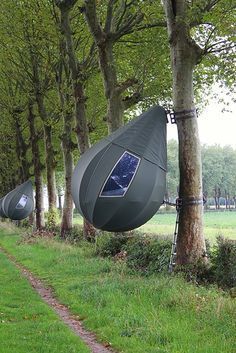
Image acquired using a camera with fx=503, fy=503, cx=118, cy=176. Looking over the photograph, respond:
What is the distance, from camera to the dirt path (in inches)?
325

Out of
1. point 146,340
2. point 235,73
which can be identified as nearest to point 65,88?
point 235,73

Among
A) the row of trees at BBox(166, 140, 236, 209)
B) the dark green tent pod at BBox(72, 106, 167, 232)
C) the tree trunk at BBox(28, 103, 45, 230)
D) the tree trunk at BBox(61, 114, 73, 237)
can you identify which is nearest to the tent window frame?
the tree trunk at BBox(28, 103, 45, 230)

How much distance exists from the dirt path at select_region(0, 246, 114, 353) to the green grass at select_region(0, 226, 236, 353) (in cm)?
16

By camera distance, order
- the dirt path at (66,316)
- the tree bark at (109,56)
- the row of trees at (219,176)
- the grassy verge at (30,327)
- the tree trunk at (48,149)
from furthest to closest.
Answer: the row of trees at (219,176)
the tree trunk at (48,149)
the tree bark at (109,56)
the dirt path at (66,316)
the grassy verge at (30,327)

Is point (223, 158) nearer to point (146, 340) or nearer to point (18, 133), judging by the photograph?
point (18, 133)

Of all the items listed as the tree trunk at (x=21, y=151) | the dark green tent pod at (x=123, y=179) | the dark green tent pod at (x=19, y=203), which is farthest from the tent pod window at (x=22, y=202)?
the dark green tent pod at (x=123, y=179)

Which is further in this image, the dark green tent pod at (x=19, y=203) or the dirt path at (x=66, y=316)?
the dark green tent pod at (x=19, y=203)

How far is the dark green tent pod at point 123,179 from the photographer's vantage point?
1109 cm

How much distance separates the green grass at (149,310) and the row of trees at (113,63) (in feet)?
6.77

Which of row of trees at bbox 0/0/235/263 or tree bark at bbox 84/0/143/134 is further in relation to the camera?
tree bark at bbox 84/0/143/134

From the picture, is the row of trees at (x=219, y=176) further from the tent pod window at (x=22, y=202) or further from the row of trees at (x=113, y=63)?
the row of trees at (x=113, y=63)

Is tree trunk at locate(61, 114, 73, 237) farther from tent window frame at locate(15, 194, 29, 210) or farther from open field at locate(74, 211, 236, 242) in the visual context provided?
tent window frame at locate(15, 194, 29, 210)

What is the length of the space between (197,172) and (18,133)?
29.6 m

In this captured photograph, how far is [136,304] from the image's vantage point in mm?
10195
